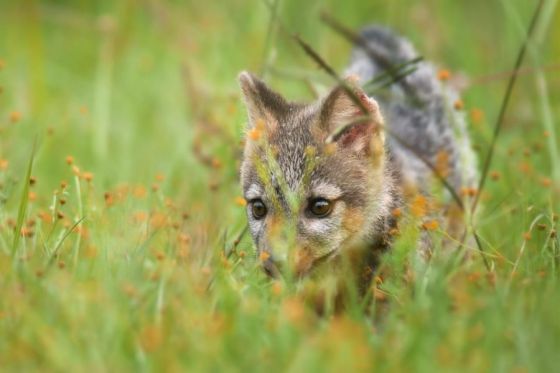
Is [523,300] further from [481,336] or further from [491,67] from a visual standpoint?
[491,67]

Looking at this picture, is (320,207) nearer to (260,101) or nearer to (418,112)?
(260,101)

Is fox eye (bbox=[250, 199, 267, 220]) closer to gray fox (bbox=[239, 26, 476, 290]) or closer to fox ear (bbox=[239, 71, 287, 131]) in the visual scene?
gray fox (bbox=[239, 26, 476, 290])

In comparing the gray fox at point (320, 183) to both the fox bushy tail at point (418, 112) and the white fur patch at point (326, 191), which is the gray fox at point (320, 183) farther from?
the fox bushy tail at point (418, 112)

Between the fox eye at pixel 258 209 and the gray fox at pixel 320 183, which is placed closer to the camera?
the gray fox at pixel 320 183

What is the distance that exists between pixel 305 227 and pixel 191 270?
613 mm

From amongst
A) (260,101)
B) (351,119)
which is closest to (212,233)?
(260,101)

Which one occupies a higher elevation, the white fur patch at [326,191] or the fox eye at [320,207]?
the white fur patch at [326,191]

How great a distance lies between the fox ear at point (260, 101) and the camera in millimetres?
5277

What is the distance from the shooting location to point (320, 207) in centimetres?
480

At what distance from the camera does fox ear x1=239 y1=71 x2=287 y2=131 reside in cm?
528

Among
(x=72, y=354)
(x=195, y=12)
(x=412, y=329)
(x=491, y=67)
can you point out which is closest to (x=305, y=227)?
(x=412, y=329)

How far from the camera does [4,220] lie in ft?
16.3

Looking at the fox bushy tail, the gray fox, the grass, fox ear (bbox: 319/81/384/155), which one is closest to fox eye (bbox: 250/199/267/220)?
the gray fox

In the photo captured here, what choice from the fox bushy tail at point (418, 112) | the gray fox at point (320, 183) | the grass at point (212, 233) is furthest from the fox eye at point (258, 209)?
the fox bushy tail at point (418, 112)
